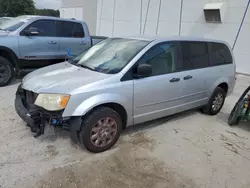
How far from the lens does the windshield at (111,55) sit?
3551mm

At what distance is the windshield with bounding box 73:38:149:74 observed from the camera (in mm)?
3551

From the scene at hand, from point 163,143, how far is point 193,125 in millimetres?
1106

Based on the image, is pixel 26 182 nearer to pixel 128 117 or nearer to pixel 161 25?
pixel 128 117

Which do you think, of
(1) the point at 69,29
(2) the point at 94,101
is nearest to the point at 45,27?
(1) the point at 69,29

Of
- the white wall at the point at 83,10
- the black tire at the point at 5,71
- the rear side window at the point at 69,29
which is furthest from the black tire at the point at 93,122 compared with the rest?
the white wall at the point at 83,10

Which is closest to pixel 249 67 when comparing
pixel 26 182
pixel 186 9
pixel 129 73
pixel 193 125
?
pixel 186 9

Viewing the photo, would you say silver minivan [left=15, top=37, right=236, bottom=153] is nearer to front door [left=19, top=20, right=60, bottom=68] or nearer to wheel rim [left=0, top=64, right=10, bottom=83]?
wheel rim [left=0, top=64, right=10, bottom=83]

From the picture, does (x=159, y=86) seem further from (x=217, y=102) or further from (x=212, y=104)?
(x=217, y=102)

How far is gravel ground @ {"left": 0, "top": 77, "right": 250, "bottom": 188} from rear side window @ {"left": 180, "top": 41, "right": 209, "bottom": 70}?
1215 millimetres

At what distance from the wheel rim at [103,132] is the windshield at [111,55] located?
0.73 m

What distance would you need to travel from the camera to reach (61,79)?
331cm

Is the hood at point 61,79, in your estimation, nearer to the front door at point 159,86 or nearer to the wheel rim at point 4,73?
the front door at point 159,86

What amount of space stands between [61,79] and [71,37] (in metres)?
4.41

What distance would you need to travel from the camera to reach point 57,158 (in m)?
3.22
